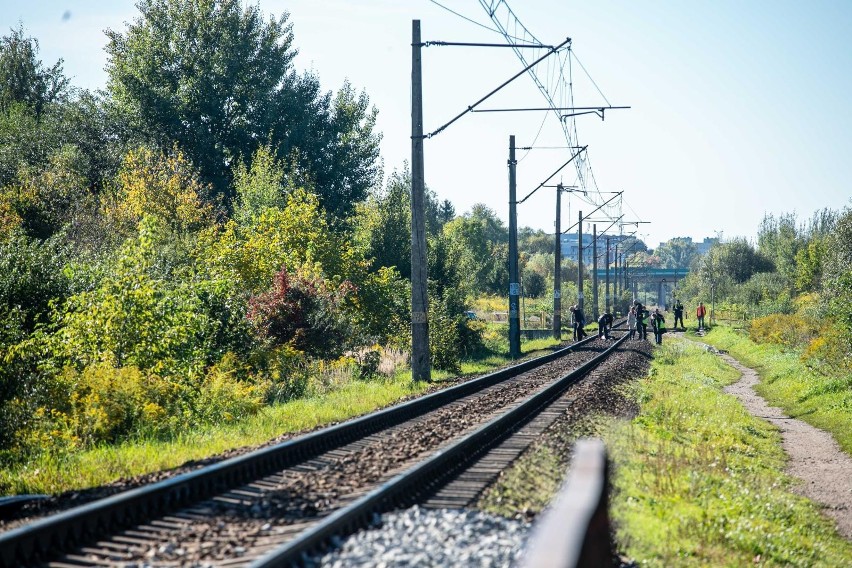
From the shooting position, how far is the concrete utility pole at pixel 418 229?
2311 cm

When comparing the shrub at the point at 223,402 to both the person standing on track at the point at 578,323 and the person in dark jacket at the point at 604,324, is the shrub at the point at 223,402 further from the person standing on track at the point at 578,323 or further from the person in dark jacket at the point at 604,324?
the person in dark jacket at the point at 604,324

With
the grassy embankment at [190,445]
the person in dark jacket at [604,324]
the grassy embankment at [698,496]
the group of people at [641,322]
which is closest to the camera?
the grassy embankment at [698,496]

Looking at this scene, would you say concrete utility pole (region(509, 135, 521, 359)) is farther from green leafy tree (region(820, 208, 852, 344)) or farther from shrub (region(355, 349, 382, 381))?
green leafy tree (region(820, 208, 852, 344))

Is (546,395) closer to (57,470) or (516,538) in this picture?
(57,470)

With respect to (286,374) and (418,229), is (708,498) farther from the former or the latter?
(418,229)

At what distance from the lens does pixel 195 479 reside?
9055mm

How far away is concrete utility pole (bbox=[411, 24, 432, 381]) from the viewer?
910 inches

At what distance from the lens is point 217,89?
2346 inches

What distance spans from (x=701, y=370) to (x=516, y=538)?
27.4 meters

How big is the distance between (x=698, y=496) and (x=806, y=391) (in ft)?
52.4

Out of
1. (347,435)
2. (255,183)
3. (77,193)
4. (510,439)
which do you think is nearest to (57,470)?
(347,435)

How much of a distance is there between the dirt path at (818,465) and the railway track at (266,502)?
186 inches

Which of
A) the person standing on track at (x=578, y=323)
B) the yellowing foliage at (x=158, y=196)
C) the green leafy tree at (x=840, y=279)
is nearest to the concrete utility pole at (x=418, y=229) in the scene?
the green leafy tree at (x=840, y=279)

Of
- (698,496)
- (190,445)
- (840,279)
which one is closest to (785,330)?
(840,279)
